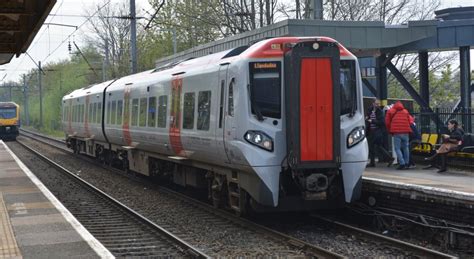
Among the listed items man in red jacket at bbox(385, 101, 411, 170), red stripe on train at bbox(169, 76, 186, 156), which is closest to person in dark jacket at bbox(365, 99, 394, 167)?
Answer: man in red jacket at bbox(385, 101, 411, 170)

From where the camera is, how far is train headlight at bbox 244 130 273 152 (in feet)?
31.0

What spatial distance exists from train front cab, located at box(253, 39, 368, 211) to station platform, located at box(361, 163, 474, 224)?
0.76m

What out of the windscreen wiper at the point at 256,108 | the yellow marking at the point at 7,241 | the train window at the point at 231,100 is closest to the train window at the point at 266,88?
the windscreen wiper at the point at 256,108

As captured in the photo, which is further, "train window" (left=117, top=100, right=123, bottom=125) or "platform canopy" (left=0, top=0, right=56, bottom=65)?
"train window" (left=117, top=100, right=123, bottom=125)

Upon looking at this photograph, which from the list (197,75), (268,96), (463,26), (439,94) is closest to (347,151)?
(268,96)

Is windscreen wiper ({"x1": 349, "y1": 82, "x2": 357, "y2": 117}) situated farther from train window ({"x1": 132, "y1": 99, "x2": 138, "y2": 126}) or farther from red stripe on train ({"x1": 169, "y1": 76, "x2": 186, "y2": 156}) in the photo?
train window ({"x1": 132, "y1": 99, "x2": 138, "y2": 126})

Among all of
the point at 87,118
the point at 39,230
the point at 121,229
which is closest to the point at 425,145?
the point at 121,229

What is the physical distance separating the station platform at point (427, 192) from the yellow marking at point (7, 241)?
18.8ft

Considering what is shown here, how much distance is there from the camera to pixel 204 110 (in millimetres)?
11305

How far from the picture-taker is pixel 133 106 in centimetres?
1705

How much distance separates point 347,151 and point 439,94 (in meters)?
35.8

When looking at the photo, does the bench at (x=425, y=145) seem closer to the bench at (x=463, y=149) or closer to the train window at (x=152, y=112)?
the bench at (x=463, y=149)

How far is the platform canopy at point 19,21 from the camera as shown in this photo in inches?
481

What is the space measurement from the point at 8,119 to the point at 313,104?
142 ft
